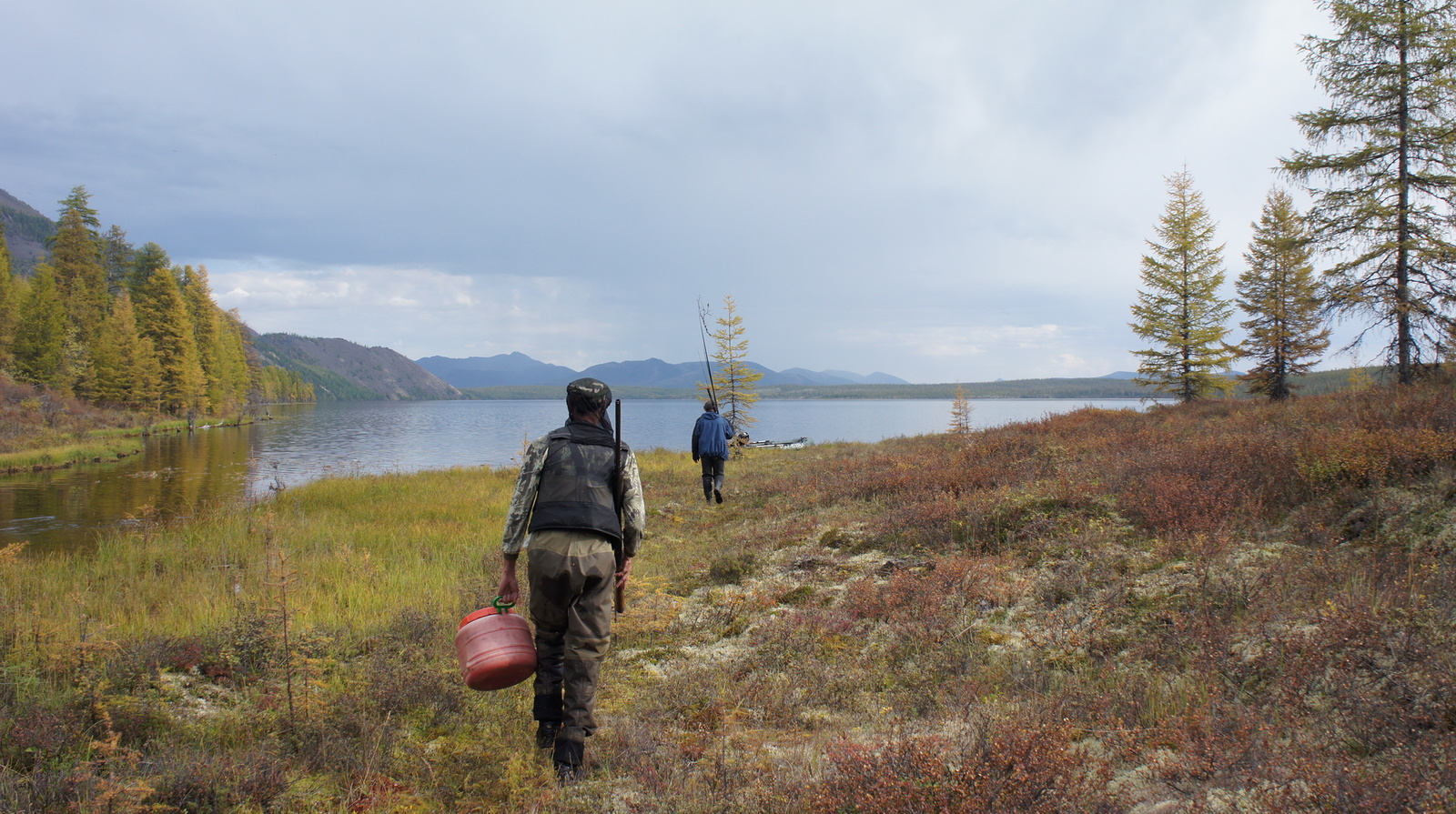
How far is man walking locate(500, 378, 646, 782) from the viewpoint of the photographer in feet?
12.6

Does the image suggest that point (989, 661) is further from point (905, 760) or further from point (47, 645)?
point (47, 645)

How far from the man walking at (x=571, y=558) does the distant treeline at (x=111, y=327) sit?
202 feet

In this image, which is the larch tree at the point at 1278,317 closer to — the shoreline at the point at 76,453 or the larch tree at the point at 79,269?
the shoreline at the point at 76,453

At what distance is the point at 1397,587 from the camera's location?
13.9 ft

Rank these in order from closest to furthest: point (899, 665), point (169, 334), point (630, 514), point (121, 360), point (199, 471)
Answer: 1. point (630, 514)
2. point (899, 665)
3. point (199, 471)
4. point (121, 360)
5. point (169, 334)

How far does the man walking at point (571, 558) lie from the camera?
151 inches

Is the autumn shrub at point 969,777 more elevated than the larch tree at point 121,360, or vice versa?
the larch tree at point 121,360

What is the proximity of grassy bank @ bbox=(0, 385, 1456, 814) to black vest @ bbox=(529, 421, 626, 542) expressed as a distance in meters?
1.41

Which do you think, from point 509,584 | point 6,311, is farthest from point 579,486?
point 6,311

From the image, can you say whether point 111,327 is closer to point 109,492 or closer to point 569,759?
point 109,492

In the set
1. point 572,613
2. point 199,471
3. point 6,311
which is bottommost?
point 199,471

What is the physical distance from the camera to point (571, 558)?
3812mm

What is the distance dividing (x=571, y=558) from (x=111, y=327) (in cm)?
6437

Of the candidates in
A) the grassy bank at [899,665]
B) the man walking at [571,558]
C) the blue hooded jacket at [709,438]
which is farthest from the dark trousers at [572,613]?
the blue hooded jacket at [709,438]
